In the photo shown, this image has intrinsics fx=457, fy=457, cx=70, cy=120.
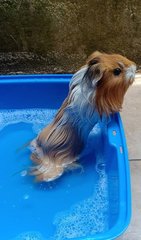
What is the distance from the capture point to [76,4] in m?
3.07

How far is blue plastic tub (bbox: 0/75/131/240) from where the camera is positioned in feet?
8.01

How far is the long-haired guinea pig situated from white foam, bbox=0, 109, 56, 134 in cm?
38

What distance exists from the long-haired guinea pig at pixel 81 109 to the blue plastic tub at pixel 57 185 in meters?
0.11

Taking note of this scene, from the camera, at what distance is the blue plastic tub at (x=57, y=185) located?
244 centimetres

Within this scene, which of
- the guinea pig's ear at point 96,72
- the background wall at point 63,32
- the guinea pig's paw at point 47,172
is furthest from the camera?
the background wall at point 63,32

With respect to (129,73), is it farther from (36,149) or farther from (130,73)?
(36,149)

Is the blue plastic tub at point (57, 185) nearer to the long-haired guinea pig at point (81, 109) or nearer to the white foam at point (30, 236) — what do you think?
the white foam at point (30, 236)

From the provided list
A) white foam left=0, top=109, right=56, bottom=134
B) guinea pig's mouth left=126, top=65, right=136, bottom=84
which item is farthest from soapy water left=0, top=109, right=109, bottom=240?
guinea pig's mouth left=126, top=65, right=136, bottom=84

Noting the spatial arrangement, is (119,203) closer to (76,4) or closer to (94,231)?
(94,231)

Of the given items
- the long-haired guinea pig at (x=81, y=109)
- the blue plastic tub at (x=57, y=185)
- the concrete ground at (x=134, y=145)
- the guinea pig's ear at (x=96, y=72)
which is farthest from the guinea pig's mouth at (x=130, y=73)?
the concrete ground at (x=134, y=145)

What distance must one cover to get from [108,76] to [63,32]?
1046 mm

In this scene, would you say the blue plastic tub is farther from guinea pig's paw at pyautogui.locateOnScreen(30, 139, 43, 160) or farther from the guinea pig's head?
the guinea pig's head

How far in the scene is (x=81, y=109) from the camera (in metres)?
2.41

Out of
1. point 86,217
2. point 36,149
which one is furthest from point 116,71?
point 86,217
